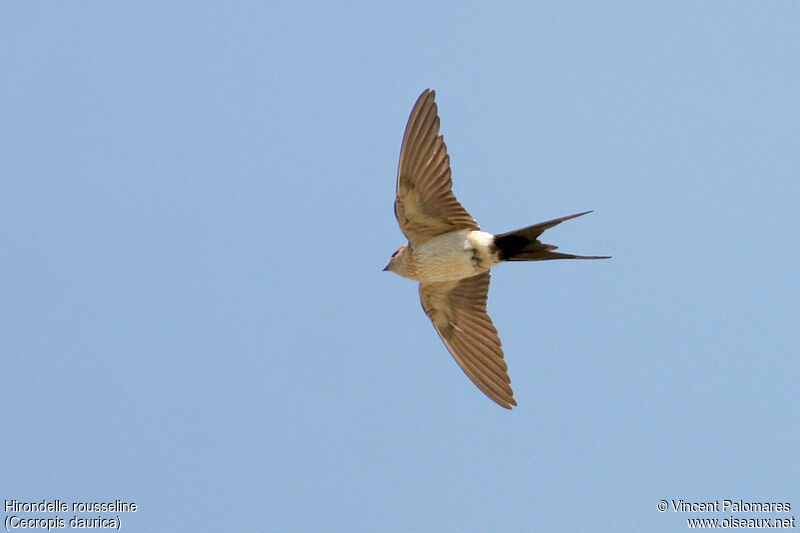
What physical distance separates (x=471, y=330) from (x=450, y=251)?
28.1 inches

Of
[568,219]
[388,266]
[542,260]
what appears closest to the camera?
[568,219]

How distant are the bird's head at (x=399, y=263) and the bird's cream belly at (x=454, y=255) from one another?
0.33 feet

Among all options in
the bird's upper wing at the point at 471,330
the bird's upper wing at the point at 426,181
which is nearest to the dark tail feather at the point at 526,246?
the bird's upper wing at the point at 426,181

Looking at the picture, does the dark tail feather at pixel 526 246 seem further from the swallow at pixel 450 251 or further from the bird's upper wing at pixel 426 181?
the bird's upper wing at pixel 426 181

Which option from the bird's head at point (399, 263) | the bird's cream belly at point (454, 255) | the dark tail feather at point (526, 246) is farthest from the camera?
the bird's head at point (399, 263)

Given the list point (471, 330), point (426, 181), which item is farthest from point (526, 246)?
point (471, 330)

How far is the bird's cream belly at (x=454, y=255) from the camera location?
225 inches

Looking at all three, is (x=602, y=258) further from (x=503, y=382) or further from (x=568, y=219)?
(x=503, y=382)

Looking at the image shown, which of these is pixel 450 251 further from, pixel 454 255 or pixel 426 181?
pixel 426 181

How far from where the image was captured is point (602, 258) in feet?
17.2

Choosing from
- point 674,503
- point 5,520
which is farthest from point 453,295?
point 5,520

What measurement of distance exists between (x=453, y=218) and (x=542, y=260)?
59cm

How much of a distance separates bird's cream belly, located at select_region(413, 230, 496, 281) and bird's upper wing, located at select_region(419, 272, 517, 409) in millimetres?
338

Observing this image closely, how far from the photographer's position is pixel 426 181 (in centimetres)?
567
